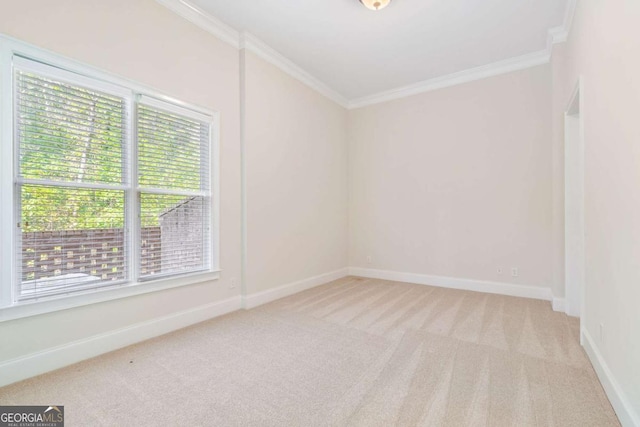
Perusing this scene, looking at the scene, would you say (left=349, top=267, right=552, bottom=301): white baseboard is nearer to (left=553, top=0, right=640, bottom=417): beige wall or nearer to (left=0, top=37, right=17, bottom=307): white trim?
(left=553, top=0, right=640, bottom=417): beige wall

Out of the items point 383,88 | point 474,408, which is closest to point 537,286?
point 474,408

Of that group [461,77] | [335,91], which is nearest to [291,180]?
[335,91]

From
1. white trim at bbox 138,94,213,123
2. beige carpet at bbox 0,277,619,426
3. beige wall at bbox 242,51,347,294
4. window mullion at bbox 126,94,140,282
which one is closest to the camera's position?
beige carpet at bbox 0,277,619,426

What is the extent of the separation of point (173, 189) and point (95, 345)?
4.87ft

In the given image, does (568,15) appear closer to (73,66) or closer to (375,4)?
(375,4)

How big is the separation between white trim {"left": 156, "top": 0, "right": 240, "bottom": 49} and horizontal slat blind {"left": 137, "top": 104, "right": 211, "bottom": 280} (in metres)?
1.02

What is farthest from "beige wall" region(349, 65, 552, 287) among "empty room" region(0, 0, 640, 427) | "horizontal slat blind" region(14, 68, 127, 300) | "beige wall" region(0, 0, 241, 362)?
"horizontal slat blind" region(14, 68, 127, 300)

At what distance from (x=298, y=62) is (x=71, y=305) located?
3781mm

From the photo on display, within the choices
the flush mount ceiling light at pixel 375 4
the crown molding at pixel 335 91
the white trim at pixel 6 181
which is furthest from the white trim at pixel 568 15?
the white trim at pixel 6 181

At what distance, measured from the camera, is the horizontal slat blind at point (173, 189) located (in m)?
2.74

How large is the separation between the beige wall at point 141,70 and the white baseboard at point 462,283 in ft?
8.66

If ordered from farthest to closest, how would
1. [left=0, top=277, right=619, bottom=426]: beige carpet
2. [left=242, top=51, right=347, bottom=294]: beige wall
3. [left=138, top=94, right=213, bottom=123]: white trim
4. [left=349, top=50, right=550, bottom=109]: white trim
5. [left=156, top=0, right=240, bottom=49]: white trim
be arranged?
[left=349, top=50, right=550, bottom=109]: white trim
[left=242, top=51, right=347, bottom=294]: beige wall
[left=156, top=0, right=240, bottom=49]: white trim
[left=138, top=94, right=213, bottom=123]: white trim
[left=0, top=277, right=619, bottom=426]: beige carpet

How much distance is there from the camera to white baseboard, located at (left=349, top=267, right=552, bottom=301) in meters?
3.90

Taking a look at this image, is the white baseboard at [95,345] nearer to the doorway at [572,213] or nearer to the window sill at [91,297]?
the window sill at [91,297]
